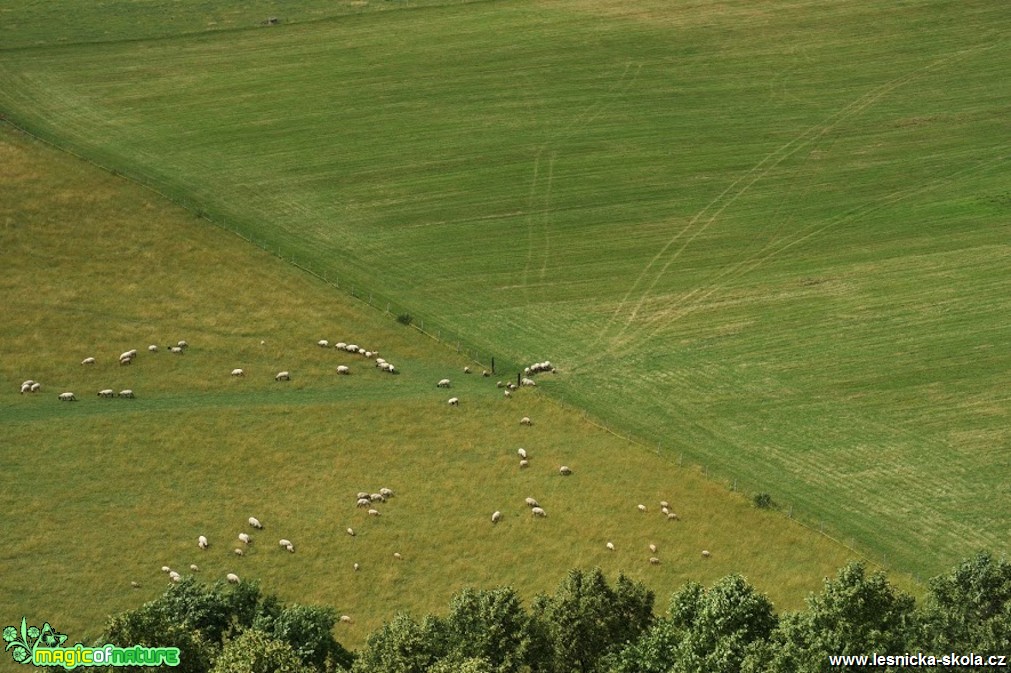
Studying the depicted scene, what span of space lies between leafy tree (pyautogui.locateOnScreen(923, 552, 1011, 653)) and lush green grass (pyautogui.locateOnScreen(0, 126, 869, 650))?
15926 millimetres

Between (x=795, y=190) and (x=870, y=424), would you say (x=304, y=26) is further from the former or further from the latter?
(x=870, y=424)

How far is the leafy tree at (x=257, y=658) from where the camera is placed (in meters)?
57.1

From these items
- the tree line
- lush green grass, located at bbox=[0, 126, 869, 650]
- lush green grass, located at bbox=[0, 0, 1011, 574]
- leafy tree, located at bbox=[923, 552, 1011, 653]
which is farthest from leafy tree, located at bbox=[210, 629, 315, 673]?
lush green grass, located at bbox=[0, 0, 1011, 574]

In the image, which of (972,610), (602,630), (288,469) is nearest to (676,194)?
(288,469)

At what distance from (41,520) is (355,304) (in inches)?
1282

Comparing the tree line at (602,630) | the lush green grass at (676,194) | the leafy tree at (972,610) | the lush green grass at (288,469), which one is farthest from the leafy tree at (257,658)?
the lush green grass at (676,194)

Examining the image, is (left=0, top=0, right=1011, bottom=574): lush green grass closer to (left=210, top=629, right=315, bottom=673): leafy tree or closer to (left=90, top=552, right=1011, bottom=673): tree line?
(left=90, top=552, right=1011, bottom=673): tree line

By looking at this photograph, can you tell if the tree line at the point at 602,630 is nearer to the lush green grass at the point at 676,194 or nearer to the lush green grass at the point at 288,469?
the lush green grass at the point at 288,469

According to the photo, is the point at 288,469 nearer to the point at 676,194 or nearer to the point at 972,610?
the point at 972,610

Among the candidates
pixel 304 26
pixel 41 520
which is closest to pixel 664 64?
pixel 304 26

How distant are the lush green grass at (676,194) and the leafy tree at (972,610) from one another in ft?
61.3

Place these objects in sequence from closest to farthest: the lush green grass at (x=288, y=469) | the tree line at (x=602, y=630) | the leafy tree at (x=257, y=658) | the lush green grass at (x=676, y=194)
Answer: the leafy tree at (x=257, y=658) → the tree line at (x=602, y=630) → the lush green grass at (x=288, y=469) → the lush green grass at (x=676, y=194)

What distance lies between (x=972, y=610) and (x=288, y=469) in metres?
42.8

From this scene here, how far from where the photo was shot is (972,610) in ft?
194
